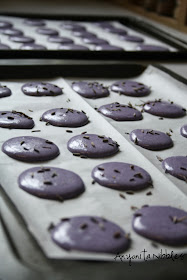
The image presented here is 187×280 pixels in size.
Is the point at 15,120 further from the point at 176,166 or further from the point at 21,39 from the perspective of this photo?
the point at 21,39

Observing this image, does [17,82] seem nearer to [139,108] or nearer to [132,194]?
[139,108]

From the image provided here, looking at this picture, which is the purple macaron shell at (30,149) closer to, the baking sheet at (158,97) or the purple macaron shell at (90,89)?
the baking sheet at (158,97)

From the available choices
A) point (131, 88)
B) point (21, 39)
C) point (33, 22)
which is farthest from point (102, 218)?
point (33, 22)

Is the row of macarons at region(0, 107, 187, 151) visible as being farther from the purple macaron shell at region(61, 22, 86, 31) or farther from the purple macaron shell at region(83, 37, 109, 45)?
the purple macaron shell at region(61, 22, 86, 31)

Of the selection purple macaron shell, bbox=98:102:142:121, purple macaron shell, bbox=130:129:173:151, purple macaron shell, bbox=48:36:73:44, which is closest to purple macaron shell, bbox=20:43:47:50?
purple macaron shell, bbox=48:36:73:44

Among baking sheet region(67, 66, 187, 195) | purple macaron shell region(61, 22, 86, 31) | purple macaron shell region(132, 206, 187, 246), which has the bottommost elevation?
baking sheet region(67, 66, 187, 195)

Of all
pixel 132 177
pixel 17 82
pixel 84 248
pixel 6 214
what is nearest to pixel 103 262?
pixel 84 248
